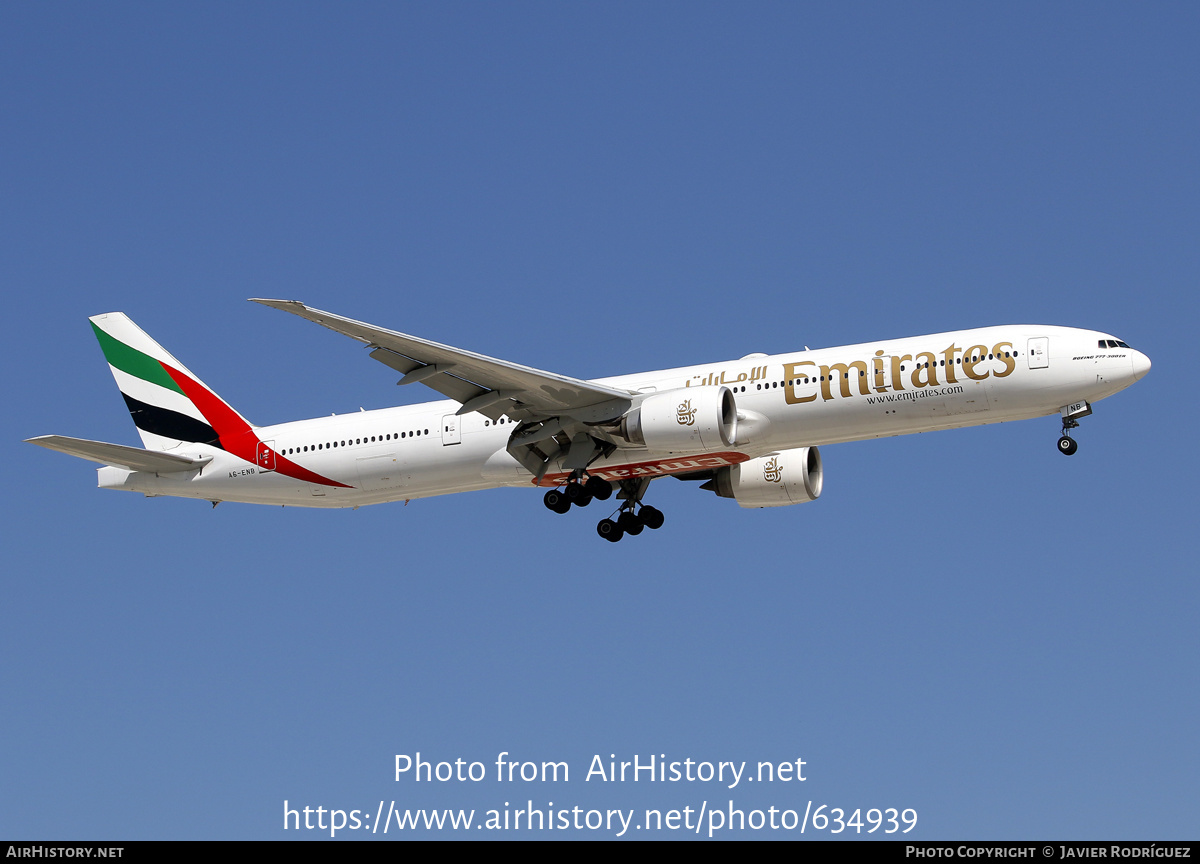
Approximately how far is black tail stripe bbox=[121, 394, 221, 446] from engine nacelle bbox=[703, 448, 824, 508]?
13.6 m

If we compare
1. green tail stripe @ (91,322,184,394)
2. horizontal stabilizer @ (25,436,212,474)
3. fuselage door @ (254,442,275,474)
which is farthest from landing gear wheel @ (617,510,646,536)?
green tail stripe @ (91,322,184,394)

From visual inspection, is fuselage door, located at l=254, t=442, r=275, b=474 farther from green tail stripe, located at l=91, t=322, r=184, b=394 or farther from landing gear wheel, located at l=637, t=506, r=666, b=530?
landing gear wheel, located at l=637, t=506, r=666, b=530

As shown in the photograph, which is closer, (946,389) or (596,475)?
(946,389)

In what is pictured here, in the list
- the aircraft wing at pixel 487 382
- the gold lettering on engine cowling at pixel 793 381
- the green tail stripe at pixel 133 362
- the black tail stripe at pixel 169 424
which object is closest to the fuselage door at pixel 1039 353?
the gold lettering on engine cowling at pixel 793 381

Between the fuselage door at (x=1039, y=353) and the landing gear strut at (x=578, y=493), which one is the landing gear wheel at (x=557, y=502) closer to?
the landing gear strut at (x=578, y=493)

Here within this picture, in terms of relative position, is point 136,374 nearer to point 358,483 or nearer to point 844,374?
point 358,483

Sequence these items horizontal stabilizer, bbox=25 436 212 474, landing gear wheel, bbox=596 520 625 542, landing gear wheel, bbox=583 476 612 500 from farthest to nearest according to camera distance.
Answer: landing gear wheel, bbox=596 520 625 542 < landing gear wheel, bbox=583 476 612 500 < horizontal stabilizer, bbox=25 436 212 474

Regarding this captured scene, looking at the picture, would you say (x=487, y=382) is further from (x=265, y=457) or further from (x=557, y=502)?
(x=265, y=457)

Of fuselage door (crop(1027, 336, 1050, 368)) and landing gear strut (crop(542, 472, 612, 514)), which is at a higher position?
fuselage door (crop(1027, 336, 1050, 368))

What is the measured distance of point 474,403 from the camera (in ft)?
111

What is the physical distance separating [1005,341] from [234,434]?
19.7 m

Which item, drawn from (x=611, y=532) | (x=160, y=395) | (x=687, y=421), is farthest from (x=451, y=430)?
(x=160, y=395)

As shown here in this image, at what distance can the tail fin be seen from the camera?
3853 cm
